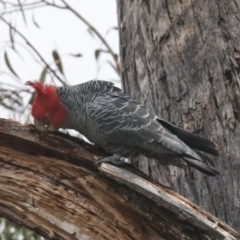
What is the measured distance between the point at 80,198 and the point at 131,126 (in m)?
0.39

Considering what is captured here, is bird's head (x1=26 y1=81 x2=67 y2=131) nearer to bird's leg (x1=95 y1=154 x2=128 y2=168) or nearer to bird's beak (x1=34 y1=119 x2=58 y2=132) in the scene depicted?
bird's beak (x1=34 y1=119 x2=58 y2=132)

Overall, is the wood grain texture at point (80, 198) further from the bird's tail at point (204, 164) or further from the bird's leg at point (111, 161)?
the bird's tail at point (204, 164)

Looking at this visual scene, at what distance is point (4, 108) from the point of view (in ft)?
15.1

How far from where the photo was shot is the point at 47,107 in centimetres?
271

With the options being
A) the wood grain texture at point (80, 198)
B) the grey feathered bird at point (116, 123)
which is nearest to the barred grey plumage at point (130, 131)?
the grey feathered bird at point (116, 123)

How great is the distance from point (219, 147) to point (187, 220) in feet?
1.68

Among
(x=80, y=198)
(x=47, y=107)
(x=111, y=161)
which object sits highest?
(x=47, y=107)

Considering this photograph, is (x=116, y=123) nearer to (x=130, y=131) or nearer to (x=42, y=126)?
(x=130, y=131)

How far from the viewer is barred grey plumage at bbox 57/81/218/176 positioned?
2.34 m

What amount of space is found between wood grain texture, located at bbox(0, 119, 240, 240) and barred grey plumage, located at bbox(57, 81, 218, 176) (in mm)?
110

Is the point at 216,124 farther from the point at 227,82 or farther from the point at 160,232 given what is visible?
the point at 160,232

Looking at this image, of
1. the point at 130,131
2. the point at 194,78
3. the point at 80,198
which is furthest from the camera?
the point at 194,78

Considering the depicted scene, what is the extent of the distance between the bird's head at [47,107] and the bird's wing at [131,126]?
8.2 inches

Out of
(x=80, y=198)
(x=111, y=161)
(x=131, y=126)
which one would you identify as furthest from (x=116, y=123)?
(x=80, y=198)
